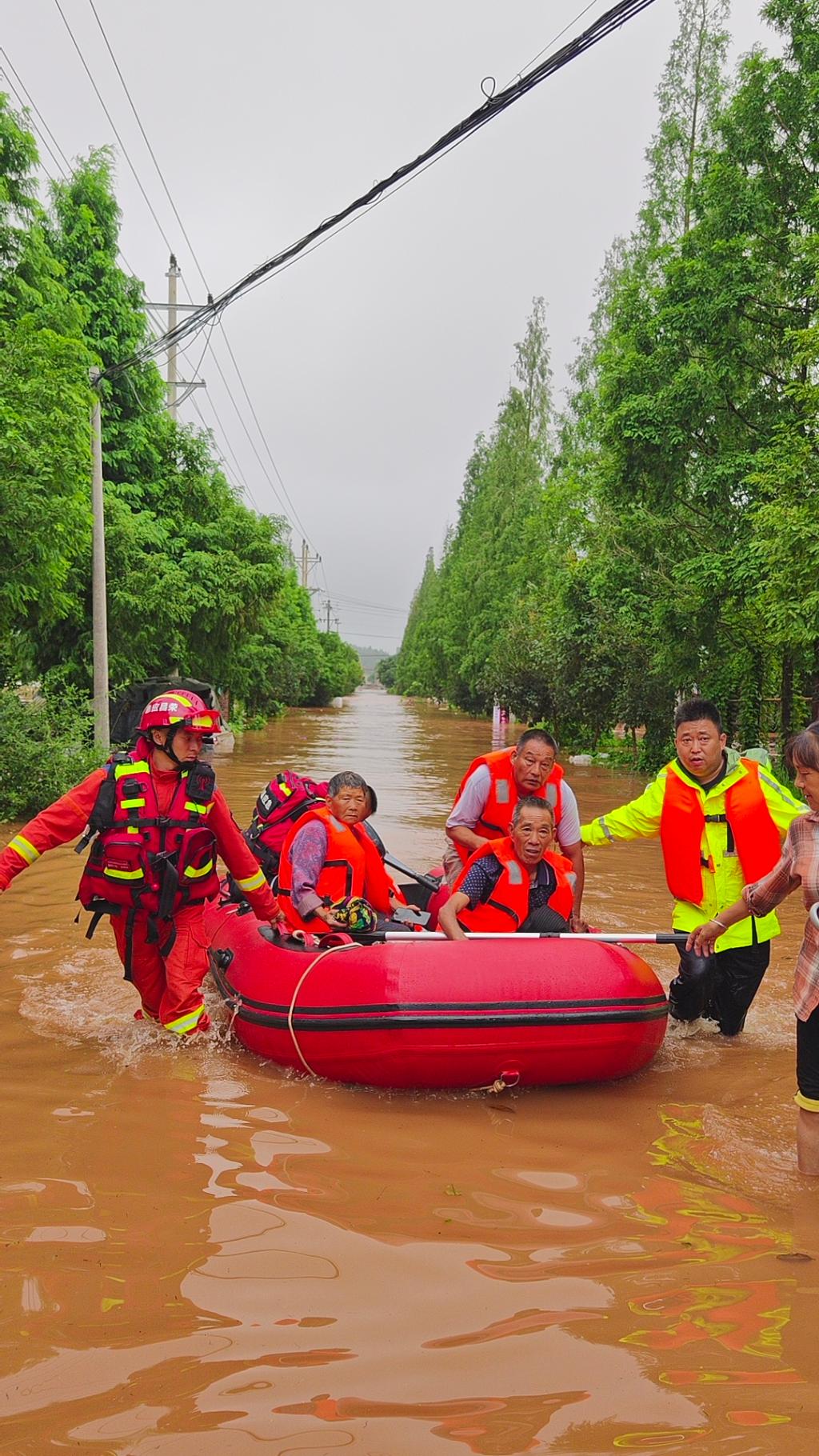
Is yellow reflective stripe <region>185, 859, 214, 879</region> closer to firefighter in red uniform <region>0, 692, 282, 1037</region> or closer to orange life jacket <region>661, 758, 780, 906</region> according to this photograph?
firefighter in red uniform <region>0, 692, 282, 1037</region>

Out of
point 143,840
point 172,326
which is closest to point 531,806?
point 143,840

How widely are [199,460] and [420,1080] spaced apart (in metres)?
21.6

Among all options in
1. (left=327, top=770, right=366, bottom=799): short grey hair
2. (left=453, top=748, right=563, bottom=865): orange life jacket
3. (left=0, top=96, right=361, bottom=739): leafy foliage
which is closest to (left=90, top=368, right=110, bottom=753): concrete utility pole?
(left=0, top=96, right=361, bottom=739): leafy foliage

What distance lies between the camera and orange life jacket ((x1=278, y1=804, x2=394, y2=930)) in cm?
581

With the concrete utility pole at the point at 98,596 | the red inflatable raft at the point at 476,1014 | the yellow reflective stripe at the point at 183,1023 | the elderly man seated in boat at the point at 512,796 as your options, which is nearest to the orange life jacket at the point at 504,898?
the red inflatable raft at the point at 476,1014

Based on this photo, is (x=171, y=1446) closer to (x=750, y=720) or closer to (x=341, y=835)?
(x=341, y=835)

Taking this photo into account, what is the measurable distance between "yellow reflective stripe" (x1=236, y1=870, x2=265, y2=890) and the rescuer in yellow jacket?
6.28 ft

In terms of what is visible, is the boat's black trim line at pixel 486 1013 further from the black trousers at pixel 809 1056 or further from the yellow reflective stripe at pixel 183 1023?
the black trousers at pixel 809 1056

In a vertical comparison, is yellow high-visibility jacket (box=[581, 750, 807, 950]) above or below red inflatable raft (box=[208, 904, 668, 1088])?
above

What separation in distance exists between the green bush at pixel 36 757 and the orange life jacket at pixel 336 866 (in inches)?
287

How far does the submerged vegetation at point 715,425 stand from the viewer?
45.8 feet

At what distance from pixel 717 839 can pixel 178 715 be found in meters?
2.54

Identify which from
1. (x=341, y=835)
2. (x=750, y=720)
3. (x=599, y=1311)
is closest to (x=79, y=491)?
(x=341, y=835)

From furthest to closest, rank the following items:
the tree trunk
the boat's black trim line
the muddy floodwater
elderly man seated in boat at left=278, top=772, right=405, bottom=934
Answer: the tree trunk < elderly man seated in boat at left=278, top=772, right=405, bottom=934 < the boat's black trim line < the muddy floodwater
